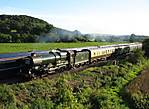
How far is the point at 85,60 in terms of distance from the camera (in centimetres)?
5244

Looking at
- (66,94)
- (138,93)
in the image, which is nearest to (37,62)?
(66,94)

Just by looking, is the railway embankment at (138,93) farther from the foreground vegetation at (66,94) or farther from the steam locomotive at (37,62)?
the steam locomotive at (37,62)

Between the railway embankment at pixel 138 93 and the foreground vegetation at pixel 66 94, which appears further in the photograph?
the railway embankment at pixel 138 93

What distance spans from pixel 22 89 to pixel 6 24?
71.0 meters

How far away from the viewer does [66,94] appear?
28.7 meters

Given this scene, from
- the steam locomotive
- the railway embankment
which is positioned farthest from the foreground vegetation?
the steam locomotive

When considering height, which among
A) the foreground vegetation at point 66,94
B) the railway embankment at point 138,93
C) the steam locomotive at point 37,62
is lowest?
the railway embankment at point 138,93

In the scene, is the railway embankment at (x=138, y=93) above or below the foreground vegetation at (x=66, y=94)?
below

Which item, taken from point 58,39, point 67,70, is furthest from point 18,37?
point 67,70

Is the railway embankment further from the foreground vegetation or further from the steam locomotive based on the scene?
the steam locomotive

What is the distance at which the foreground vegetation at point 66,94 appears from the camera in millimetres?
26375

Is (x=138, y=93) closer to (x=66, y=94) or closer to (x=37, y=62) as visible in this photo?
(x=66, y=94)

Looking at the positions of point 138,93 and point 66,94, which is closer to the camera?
point 66,94

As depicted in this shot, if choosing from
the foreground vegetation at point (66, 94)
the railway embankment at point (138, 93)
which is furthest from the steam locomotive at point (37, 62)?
the railway embankment at point (138, 93)
